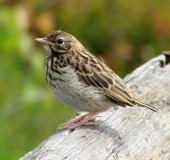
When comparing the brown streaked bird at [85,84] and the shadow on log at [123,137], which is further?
the brown streaked bird at [85,84]

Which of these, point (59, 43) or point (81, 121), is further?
point (59, 43)

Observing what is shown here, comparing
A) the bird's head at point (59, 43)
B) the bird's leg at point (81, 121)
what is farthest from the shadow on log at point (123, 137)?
the bird's head at point (59, 43)

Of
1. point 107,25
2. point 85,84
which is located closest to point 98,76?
point 85,84

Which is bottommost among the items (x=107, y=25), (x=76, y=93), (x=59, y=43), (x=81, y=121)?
(x=81, y=121)

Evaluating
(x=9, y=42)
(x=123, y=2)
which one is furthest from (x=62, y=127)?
(x=123, y=2)

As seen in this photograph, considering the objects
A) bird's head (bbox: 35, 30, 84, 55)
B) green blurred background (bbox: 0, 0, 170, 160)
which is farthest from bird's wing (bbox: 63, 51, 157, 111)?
green blurred background (bbox: 0, 0, 170, 160)

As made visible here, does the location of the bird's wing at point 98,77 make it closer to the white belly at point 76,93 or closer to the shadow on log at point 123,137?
the white belly at point 76,93

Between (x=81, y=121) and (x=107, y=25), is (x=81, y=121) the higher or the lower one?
the lower one

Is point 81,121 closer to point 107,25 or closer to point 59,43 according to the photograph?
point 59,43
